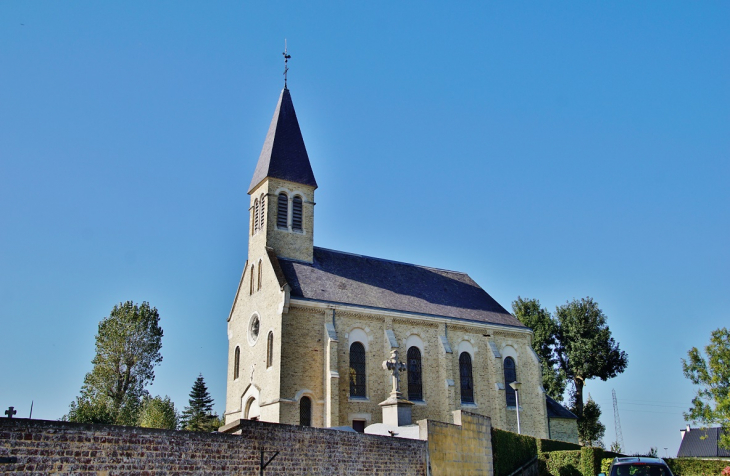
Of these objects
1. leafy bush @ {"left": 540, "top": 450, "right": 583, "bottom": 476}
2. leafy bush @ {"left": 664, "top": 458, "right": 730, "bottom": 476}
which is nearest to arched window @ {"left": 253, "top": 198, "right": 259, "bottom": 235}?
leafy bush @ {"left": 540, "top": 450, "right": 583, "bottom": 476}

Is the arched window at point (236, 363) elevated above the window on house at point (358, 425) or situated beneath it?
elevated above

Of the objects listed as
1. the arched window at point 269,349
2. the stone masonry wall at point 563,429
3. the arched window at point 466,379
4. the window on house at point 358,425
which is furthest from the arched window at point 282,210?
the stone masonry wall at point 563,429

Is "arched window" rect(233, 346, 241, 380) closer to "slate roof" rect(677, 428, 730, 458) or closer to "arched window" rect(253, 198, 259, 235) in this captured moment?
"arched window" rect(253, 198, 259, 235)

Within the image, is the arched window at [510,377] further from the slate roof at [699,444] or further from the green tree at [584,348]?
the slate roof at [699,444]

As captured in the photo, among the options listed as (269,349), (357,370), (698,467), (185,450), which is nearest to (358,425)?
(357,370)

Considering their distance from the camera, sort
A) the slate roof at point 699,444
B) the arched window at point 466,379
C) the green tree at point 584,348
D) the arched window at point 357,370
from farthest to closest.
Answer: the slate roof at point 699,444 < the green tree at point 584,348 < the arched window at point 466,379 < the arched window at point 357,370

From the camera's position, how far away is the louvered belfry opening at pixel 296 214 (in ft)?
117

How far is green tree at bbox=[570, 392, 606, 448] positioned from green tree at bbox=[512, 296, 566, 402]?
→ 70.4 inches

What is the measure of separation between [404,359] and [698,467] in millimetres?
14175

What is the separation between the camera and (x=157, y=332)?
4541 centimetres

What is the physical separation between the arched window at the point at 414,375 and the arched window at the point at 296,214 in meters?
9.25

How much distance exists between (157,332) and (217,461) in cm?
3333

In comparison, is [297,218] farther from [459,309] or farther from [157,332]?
[157,332]

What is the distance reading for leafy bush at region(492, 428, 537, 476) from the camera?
85.9 ft
